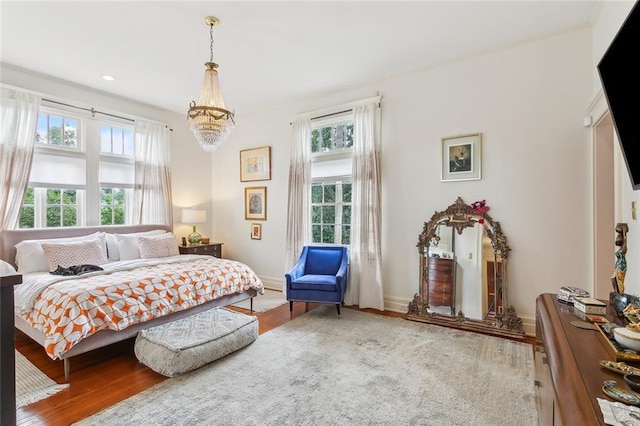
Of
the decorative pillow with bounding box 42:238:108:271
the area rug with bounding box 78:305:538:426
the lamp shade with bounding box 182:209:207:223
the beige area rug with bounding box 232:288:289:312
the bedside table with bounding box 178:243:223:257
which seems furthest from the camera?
the lamp shade with bounding box 182:209:207:223

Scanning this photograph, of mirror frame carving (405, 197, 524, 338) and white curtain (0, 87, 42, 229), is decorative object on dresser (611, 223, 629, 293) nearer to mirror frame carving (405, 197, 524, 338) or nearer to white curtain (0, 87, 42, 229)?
mirror frame carving (405, 197, 524, 338)

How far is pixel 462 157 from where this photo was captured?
11.9 feet

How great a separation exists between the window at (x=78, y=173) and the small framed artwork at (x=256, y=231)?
79.7 inches

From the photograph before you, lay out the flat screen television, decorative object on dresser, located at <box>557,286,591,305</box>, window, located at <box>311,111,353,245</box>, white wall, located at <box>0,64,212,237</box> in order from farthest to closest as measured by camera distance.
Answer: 1. window, located at <box>311,111,353,245</box>
2. white wall, located at <box>0,64,212,237</box>
3. decorative object on dresser, located at <box>557,286,591,305</box>
4. the flat screen television

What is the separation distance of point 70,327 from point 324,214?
128 inches

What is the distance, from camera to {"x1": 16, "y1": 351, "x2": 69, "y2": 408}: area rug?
2158mm

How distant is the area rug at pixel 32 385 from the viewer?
7.08ft

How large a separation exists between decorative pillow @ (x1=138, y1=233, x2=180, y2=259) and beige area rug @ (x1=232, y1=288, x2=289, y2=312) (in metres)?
1.27

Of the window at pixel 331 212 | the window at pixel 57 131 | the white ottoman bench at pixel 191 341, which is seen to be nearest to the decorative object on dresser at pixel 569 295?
the white ottoman bench at pixel 191 341

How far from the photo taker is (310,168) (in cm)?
479

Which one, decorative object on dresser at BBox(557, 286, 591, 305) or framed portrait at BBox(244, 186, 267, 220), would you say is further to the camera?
framed portrait at BBox(244, 186, 267, 220)

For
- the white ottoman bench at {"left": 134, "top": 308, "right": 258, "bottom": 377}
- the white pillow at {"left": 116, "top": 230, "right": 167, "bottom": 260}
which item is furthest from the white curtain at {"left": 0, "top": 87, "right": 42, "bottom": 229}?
the white ottoman bench at {"left": 134, "top": 308, "right": 258, "bottom": 377}

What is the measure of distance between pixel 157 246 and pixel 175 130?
2283mm

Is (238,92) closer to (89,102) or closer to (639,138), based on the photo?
(89,102)
